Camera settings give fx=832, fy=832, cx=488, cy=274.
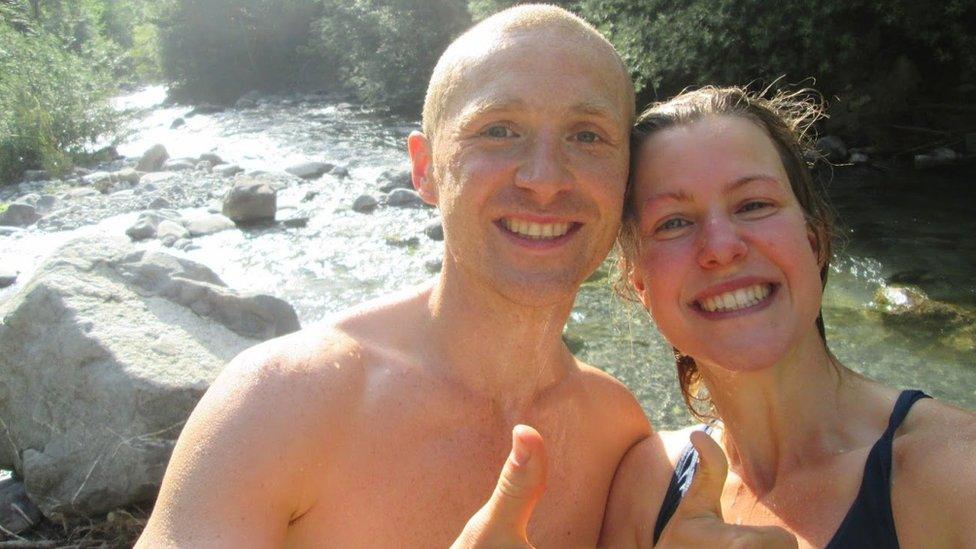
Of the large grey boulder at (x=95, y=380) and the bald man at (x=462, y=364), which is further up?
the bald man at (x=462, y=364)

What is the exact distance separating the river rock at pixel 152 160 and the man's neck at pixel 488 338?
13883mm

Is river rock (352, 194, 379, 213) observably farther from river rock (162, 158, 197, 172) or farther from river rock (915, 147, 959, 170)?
river rock (915, 147, 959, 170)

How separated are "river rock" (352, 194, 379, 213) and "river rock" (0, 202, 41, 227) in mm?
4433

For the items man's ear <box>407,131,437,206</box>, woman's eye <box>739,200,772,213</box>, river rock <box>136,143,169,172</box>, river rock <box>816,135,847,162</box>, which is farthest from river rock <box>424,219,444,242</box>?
woman's eye <box>739,200,772,213</box>

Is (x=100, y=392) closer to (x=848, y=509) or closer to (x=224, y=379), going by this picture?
(x=224, y=379)


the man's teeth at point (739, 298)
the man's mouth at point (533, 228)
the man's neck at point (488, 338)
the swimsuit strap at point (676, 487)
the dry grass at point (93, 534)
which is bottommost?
the dry grass at point (93, 534)

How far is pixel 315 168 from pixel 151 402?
392 inches

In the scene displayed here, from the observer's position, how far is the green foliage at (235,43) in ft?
98.5

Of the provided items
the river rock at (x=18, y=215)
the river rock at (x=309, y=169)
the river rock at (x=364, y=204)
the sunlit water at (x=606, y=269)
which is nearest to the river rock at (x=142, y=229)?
the sunlit water at (x=606, y=269)

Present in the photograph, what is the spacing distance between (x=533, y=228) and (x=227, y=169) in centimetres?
1302

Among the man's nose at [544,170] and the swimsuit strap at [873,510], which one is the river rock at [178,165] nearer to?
the man's nose at [544,170]

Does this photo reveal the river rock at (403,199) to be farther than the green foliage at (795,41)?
No

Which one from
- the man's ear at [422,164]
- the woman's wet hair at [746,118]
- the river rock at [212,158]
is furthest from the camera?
the river rock at [212,158]

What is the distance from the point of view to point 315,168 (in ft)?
44.9
